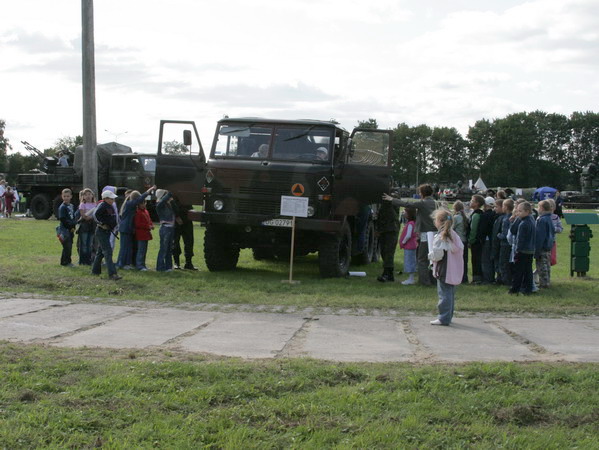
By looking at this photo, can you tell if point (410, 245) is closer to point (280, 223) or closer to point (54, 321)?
point (280, 223)

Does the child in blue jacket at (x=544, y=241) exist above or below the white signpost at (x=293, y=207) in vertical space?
below

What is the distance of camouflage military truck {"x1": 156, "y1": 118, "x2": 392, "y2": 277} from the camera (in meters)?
13.3

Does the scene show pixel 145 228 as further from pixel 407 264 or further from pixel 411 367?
pixel 411 367

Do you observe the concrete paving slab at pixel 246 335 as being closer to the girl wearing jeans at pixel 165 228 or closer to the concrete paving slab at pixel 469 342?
the concrete paving slab at pixel 469 342

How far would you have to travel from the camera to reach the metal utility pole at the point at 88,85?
571 inches

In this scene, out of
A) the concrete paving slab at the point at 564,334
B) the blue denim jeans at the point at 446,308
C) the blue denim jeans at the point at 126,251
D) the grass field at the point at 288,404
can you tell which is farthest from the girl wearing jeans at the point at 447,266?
the blue denim jeans at the point at 126,251

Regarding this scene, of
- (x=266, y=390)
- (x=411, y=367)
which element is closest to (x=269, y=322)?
(x=411, y=367)

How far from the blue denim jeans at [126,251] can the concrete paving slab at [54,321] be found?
411cm

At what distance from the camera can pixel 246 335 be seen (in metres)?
8.03

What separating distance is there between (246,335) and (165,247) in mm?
6412

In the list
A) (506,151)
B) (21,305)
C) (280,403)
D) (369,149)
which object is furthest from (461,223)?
(506,151)

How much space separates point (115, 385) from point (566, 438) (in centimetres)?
294

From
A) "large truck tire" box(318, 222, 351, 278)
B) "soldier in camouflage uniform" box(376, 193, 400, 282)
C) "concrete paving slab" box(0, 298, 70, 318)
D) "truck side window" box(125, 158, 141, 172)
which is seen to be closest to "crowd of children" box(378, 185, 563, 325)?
"soldier in camouflage uniform" box(376, 193, 400, 282)

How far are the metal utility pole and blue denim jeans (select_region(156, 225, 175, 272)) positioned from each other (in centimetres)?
212
